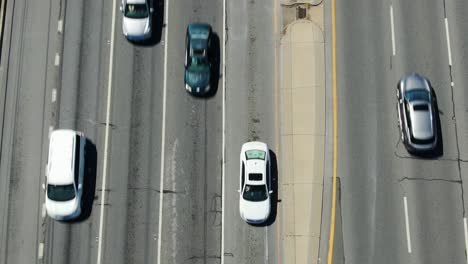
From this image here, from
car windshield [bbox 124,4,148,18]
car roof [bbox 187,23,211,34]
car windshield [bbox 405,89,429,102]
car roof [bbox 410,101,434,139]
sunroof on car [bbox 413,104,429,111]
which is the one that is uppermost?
car windshield [bbox 124,4,148,18]

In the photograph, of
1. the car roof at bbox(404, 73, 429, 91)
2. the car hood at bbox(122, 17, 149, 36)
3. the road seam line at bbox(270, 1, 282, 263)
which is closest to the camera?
the road seam line at bbox(270, 1, 282, 263)

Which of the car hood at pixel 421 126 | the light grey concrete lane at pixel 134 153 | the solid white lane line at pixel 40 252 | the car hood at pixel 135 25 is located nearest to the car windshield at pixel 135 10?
the car hood at pixel 135 25

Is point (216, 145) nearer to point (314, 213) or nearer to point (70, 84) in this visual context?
point (314, 213)

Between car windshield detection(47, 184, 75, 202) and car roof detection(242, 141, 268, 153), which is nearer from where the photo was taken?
car windshield detection(47, 184, 75, 202)

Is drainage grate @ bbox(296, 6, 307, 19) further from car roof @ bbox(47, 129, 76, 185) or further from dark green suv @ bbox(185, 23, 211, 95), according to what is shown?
car roof @ bbox(47, 129, 76, 185)

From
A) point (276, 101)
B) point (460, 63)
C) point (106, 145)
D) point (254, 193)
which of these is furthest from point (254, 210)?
point (460, 63)

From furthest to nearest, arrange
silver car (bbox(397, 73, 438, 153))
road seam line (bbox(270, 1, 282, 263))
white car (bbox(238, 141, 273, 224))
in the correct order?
road seam line (bbox(270, 1, 282, 263)) < silver car (bbox(397, 73, 438, 153)) < white car (bbox(238, 141, 273, 224))

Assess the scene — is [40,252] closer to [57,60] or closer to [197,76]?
[57,60]

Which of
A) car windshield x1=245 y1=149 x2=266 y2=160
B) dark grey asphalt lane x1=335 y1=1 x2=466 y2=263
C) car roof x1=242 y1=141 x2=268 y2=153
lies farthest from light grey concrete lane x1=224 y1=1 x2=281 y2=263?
dark grey asphalt lane x1=335 y1=1 x2=466 y2=263

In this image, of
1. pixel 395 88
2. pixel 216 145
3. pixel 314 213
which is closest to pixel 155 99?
pixel 216 145
